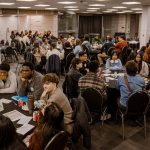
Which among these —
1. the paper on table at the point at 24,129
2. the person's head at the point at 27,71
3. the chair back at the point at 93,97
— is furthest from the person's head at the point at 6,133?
the chair back at the point at 93,97

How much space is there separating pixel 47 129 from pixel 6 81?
2.11m

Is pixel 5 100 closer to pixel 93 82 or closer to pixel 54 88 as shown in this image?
pixel 54 88

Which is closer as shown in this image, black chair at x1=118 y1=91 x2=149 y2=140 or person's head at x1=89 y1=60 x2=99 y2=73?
black chair at x1=118 y1=91 x2=149 y2=140

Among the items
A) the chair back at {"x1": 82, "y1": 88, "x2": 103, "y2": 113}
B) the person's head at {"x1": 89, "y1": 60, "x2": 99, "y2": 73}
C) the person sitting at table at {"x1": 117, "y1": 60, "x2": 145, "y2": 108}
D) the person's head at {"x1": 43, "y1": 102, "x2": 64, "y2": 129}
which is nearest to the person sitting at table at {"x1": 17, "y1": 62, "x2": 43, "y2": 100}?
the chair back at {"x1": 82, "y1": 88, "x2": 103, "y2": 113}

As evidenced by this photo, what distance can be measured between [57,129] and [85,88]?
189 centimetres

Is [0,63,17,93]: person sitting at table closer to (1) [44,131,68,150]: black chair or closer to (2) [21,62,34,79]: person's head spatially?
(2) [21,62,34,79]: person's head

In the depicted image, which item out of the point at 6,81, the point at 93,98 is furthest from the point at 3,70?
the point at 93,98

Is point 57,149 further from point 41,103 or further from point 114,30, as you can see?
point 114,30

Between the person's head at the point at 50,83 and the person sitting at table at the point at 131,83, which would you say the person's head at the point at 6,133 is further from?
the person sitting at table at the point at 131,83

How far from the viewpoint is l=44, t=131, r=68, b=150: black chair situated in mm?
2139

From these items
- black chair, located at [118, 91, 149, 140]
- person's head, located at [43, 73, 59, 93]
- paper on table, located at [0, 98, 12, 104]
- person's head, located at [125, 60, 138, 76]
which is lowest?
black chair, located at [118, 91, 149, 140]

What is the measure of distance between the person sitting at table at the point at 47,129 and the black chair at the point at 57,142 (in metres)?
0.07

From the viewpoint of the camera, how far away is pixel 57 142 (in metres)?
2.21

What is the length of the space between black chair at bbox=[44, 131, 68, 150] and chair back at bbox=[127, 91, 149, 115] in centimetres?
180
